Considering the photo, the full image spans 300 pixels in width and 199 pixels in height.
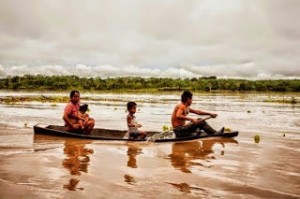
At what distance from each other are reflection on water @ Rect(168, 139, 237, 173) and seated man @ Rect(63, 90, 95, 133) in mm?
3514

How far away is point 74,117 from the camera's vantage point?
13344 millimetres

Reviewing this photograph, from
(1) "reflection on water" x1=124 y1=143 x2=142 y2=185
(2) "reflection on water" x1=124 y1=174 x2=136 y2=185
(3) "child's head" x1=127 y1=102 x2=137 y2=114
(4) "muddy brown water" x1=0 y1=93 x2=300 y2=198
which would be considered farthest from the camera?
(3) "child's head" x1=127 y1=102 x2=137 y2=114

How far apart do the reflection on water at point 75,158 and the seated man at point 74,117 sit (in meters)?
1.10

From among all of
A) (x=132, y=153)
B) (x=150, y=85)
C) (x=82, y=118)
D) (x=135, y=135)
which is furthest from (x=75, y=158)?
(x=150, y=85)

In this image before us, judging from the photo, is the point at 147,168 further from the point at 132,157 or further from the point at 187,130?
the point at 187,130

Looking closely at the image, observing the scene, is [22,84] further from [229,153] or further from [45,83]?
[229,153]

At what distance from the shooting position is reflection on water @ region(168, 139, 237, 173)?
8.81 m

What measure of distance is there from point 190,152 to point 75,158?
3112mm

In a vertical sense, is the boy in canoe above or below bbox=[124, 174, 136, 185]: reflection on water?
above

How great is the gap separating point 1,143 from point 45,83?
4703 inches

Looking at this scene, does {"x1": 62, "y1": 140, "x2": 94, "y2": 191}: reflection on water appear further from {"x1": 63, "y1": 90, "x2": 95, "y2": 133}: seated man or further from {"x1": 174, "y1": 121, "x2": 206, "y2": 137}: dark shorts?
{"x1": 174, "y1": 121, "x2": 206, "y2": 137}: dark shorts

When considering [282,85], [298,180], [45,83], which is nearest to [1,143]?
[298,180]

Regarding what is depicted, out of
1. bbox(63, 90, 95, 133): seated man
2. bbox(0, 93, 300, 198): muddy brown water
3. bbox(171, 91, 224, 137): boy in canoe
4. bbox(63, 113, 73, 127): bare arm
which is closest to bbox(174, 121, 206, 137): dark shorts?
bbox(171, 91, 224, 137): boy in canoe

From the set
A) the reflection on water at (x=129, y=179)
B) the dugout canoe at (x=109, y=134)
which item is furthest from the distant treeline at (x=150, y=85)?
the reflection on water at (x=129, y=179)
